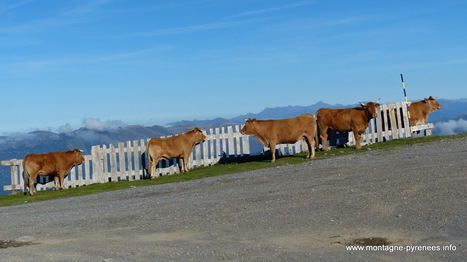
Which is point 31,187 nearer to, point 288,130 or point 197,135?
point 197,135

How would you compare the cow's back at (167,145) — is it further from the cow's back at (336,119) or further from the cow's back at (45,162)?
the cow's back at (336,119)

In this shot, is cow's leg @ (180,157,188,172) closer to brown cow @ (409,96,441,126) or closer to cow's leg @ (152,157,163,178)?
cow's leg @ (152,157,163,178)

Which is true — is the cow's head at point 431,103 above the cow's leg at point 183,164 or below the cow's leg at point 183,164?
above

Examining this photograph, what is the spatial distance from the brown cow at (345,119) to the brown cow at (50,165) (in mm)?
11473

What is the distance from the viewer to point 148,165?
2591cm

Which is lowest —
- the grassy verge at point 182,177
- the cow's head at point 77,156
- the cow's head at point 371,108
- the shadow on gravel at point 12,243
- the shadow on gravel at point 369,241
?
the shadow on gravel at point 369,241

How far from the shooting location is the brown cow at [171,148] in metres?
25.3

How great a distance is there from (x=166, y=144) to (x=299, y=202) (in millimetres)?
13623

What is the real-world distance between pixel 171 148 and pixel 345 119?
846 centimetres

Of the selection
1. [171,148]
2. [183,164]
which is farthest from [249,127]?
[171,148]

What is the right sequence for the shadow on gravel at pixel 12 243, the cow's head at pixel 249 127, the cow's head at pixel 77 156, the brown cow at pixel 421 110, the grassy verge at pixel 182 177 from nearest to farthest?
the shadow on gravel at pixel 12 243 → the grassy verge at pixel 182 177 → the cow's head at pixel 77 156 → the cow's head at pixel 249 127 → the brown cow at pixel 421 110

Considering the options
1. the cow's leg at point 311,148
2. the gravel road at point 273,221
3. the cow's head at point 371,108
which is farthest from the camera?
the cow's head at point 371,108

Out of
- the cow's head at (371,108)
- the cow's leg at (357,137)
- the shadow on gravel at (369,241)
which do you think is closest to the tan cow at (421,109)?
the cow's head at (371,108)

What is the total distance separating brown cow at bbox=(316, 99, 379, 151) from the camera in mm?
27094
